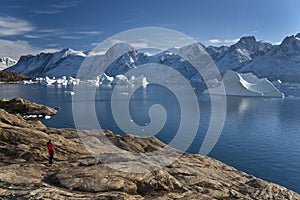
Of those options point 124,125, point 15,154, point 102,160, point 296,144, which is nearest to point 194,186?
point 102,160

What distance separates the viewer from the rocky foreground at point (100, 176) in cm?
1409

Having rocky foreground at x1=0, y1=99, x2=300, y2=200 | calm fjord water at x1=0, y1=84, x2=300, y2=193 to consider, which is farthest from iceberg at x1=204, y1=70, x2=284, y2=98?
rocky foreground at x1=0, y1=99, x2=300, y2=200

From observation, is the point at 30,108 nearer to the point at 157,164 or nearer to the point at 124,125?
the point at 124,125

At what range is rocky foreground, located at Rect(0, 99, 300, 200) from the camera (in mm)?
14094

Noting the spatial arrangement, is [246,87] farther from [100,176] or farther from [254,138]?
[100,176]

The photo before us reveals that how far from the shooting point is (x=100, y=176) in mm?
15289

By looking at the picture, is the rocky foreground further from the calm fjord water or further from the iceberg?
the iceberg

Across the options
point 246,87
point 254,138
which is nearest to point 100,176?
point 254,138

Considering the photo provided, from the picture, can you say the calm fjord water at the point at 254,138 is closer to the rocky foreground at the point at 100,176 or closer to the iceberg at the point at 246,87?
the rocky foreground at the point at 100,176

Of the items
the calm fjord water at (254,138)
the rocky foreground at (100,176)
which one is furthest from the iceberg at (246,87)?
the rocky foreground at (100,176)

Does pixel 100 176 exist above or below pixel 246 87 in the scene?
below

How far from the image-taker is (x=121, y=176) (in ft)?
51.9

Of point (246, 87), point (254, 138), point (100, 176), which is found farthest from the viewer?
point (246, 87)

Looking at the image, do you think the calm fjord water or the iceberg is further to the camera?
the iceberg
